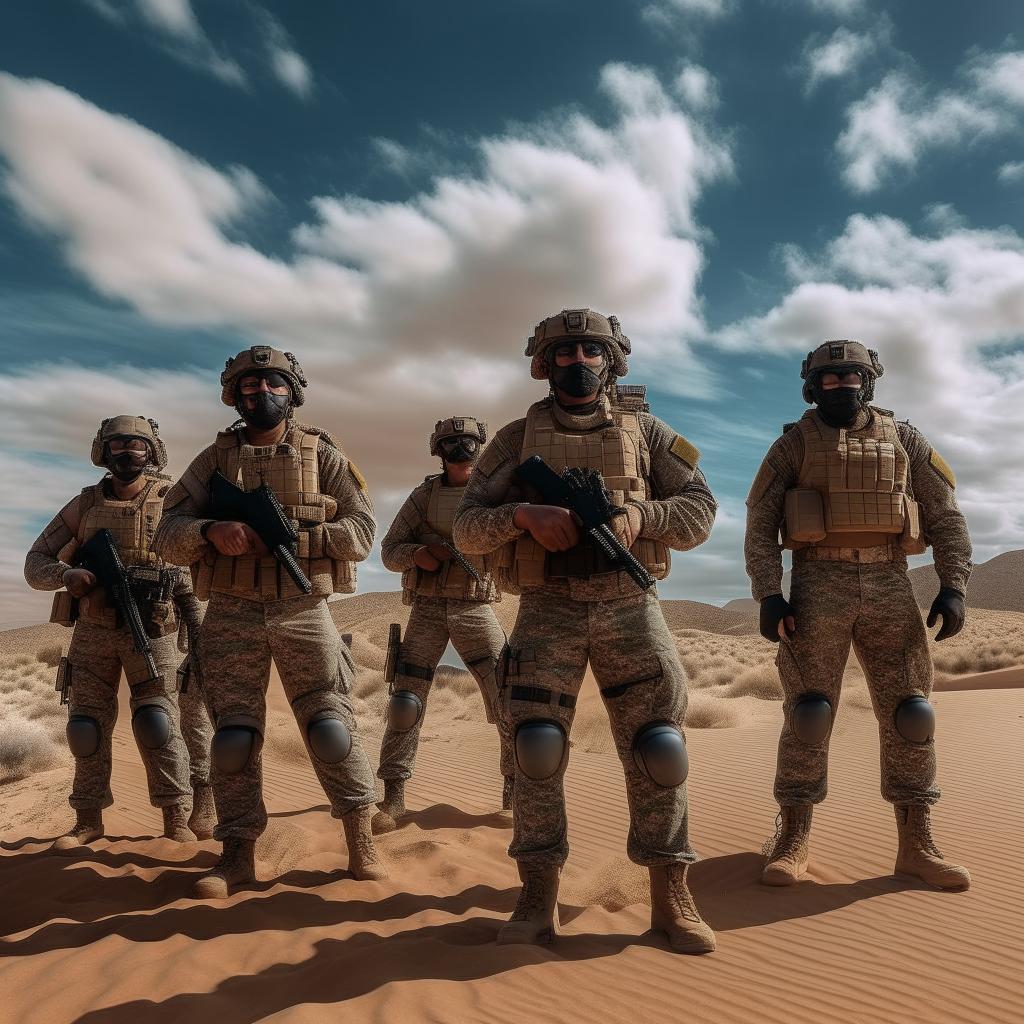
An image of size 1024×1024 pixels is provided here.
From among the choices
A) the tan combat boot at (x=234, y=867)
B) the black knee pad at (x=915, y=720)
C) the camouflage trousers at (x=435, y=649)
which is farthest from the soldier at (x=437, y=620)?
the black knee pad at (x=915, y=720)

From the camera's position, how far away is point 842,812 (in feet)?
21.6

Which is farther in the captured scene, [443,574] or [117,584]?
[443,574]

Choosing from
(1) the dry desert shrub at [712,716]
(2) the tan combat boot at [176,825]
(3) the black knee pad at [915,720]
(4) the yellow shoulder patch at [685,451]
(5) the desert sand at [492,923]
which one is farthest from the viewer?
(1) the dry desert shrub at [712,716]

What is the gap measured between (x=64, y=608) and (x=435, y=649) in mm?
2702

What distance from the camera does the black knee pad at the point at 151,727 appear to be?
550 centimetres

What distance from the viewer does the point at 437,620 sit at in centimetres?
642

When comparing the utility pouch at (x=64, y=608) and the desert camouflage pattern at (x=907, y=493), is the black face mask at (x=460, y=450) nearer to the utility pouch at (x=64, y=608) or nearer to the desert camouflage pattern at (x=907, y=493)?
the desert camouflage pattern at (x=907, y=493)

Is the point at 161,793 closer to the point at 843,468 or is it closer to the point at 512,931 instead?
the point at 512,931

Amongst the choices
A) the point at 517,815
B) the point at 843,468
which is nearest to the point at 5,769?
the point at 517,815

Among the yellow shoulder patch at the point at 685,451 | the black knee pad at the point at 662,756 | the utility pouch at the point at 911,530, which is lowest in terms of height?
the black knee pad at the point at 662,756

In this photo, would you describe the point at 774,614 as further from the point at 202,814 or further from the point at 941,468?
the point at 202,814

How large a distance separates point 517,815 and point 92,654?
3612 millimetres

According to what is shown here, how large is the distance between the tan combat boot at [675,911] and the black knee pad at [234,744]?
86.7 inches

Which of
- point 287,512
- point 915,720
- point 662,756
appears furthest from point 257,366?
point 915,720
